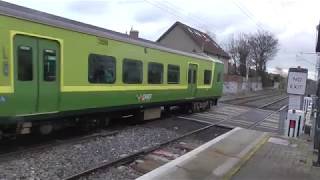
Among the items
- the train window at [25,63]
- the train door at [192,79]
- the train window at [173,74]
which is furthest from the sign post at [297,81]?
the train window at [25,63]

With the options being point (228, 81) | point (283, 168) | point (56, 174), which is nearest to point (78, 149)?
point (56, 174)

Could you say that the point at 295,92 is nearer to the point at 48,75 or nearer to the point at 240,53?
the point at 48,75

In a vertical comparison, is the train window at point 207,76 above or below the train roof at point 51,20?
below

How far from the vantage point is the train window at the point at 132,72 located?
48.6 ft

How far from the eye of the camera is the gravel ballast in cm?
893

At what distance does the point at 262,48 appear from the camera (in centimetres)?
9462

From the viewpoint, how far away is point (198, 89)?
73.6 ft

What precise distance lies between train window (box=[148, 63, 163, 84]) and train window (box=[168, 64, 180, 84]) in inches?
37.1

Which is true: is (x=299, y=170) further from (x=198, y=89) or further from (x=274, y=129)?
(x=198, y=89)

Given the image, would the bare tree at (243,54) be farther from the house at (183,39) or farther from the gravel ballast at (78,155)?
the gravel ballast at (78,155)

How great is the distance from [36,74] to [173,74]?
904 centimetres

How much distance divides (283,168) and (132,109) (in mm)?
7707

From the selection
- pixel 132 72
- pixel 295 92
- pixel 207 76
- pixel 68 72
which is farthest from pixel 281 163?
pixel 207 76

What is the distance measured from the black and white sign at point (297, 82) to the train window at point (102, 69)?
5.47 m
